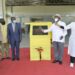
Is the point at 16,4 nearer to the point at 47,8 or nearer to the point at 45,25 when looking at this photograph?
the point at 47,8

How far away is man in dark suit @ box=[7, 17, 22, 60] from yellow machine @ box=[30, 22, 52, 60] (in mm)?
467

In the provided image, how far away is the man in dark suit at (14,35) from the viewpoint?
8.91 meters

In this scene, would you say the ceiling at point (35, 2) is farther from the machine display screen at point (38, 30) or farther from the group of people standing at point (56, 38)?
the group of people standing at point (56, 38)

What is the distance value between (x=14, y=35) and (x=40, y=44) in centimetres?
92

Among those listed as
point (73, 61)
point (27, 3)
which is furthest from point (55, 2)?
point (73, 61)

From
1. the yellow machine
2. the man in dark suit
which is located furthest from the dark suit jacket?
the yellow machine

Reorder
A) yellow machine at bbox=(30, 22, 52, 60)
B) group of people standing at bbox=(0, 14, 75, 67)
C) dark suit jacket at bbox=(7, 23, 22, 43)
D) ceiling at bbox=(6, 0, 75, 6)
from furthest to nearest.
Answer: ceiling at bbox=(6, 0, 75, 6) < yellow machine at bbox=(30, 22, 52, 60) < dark suit jacket at bbox=(7, 23, 22, 43) < group of people standing at bbox=(0, 14, 75, 67)

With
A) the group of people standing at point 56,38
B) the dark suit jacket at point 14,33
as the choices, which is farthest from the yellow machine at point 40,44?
the dark suit jacket at point 14,33

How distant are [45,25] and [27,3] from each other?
9568mm

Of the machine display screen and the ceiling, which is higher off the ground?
the ceiling

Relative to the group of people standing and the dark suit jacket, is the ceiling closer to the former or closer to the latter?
the group of people standing

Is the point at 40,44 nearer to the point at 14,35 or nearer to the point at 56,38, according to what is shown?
the point at 56,38

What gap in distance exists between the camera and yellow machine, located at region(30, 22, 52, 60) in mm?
9094

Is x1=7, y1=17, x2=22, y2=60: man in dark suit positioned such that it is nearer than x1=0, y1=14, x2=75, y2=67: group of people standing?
No
